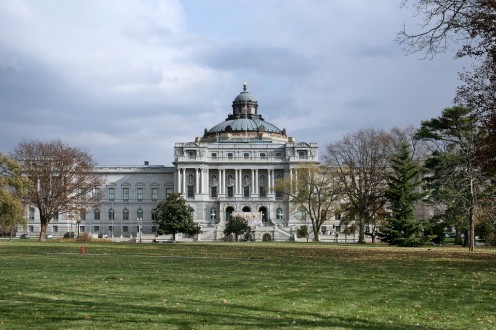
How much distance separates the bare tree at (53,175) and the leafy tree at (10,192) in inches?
471

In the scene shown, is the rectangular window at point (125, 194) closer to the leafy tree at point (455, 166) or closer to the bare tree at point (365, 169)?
the bare tree at point (365, 169)

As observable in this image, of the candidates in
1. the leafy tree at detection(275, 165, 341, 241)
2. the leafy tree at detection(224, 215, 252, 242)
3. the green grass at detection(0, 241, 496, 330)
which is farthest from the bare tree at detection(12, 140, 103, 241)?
the green grass at detection(0, 241, 496, 330)

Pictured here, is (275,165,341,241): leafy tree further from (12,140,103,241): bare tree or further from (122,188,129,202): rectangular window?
(122,188,129,202): rectangular window

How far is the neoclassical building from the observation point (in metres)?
115

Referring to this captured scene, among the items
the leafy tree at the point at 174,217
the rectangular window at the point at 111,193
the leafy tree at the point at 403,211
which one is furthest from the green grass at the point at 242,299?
the rectangular window at the point at 111,193

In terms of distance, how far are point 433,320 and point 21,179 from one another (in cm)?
4937

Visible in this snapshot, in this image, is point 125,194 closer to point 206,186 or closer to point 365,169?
point 206,186

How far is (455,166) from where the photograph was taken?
49625mm

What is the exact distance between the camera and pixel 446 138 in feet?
184

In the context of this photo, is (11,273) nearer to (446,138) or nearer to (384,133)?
(446,138)

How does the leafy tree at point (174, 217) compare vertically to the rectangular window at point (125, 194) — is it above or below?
below

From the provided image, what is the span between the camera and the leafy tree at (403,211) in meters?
53.5

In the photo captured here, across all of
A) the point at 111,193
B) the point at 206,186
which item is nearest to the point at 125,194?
the point at 111,193

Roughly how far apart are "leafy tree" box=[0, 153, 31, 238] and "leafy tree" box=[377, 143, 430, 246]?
30378mm
